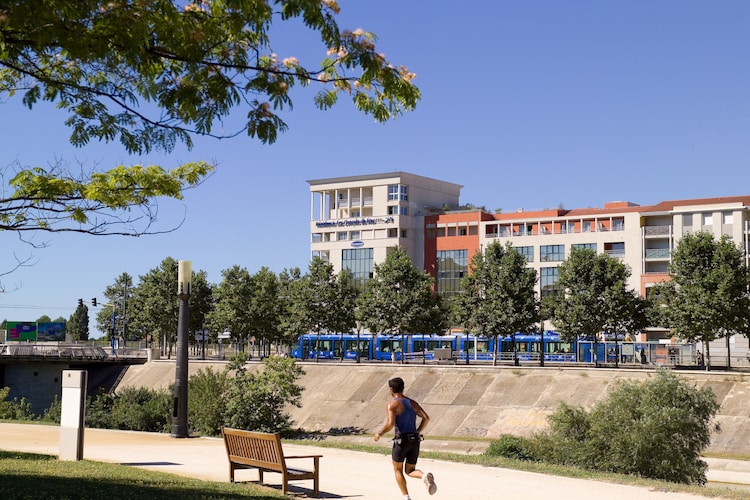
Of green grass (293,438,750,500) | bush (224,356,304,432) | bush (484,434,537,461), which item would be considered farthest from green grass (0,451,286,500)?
bush (224,356,304,432)

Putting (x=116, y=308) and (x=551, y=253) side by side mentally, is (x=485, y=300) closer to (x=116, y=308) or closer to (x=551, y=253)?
(x=551, y=253)

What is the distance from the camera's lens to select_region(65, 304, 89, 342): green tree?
501 feet

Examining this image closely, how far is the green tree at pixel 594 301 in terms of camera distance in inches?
2393

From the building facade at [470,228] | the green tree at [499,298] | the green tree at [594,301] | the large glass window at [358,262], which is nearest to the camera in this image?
the green tree at [594,301]

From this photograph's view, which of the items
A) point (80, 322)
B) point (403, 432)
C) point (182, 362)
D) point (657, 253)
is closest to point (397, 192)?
point (657, 253)

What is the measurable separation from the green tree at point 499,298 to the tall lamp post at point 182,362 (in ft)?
125

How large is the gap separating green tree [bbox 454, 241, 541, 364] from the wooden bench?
47.1 metres

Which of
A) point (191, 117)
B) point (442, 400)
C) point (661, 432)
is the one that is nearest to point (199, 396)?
point (442, 400)

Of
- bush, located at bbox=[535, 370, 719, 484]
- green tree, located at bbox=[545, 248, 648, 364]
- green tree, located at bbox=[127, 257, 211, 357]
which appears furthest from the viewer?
green tree, located at bbox=[127, 257, 211, 357]

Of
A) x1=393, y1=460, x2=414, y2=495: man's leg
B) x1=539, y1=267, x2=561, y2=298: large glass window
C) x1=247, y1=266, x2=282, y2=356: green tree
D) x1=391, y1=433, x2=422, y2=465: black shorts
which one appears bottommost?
x1=393, y1=460, x2=414, y2=495: man's leg

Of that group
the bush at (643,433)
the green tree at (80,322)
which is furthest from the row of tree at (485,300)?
the green tree at (80,322)

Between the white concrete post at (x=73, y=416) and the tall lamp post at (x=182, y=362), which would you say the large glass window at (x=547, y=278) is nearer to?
the tall lamp post at (x=182, y=362)

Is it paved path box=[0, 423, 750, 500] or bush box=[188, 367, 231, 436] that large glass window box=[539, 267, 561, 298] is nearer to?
bush box=[188, 367, 231, 436]

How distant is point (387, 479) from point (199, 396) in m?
23.7
